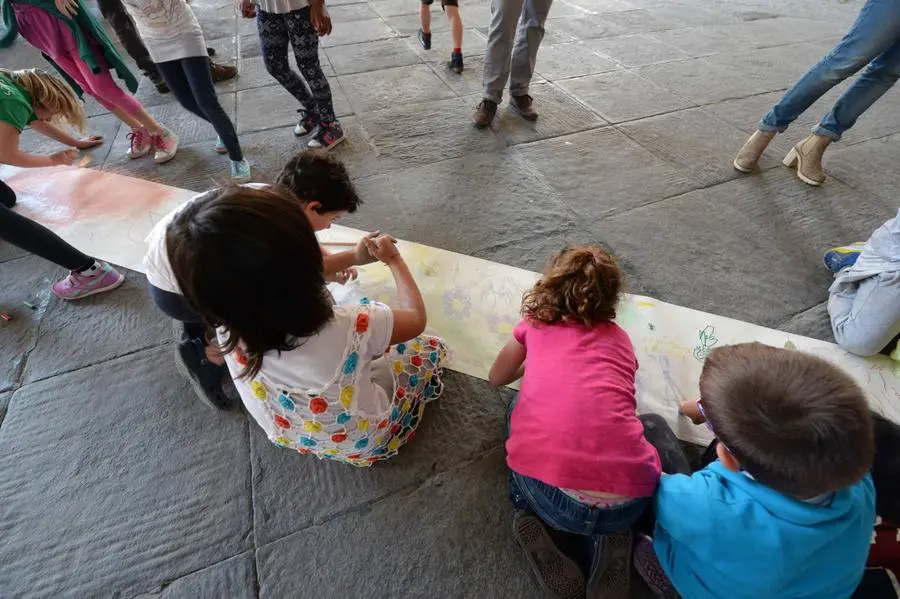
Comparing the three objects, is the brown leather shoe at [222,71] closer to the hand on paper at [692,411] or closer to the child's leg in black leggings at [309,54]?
the child's leg in black leggings at [309,54]

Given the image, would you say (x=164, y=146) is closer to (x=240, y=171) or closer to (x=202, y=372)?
(x=240, y=171)

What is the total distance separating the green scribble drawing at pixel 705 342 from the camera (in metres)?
1.63

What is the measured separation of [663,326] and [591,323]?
75 centimetres

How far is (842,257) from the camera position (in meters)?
1.89

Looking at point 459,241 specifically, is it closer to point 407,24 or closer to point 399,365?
point 399,365

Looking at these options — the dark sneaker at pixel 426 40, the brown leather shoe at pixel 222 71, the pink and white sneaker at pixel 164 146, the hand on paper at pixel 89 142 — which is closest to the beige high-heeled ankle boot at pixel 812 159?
the dark sneaker at pixel 426 40

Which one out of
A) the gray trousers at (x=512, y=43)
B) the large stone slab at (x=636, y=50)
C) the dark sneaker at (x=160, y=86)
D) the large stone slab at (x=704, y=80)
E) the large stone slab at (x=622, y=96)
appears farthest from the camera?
the large stone slab at (x=636, y=50)

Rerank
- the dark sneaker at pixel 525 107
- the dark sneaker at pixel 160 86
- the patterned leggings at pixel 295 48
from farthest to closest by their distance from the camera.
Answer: the dark sneaker at pixel 160 86 → the dark sneaker at pixel 525 107 → the patterned leggings at pixel 295 48

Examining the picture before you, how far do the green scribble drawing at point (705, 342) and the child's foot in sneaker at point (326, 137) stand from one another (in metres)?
2.23

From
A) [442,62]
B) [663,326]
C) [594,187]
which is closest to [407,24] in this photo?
[442,62]

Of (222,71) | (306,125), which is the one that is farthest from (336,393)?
(222,71)

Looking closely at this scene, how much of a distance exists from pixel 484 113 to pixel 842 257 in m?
2.01

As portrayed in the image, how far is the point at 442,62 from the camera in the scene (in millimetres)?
3727

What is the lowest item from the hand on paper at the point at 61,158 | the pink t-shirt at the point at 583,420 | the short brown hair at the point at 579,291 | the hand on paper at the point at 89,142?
the hand on paper at the point at 89,142
